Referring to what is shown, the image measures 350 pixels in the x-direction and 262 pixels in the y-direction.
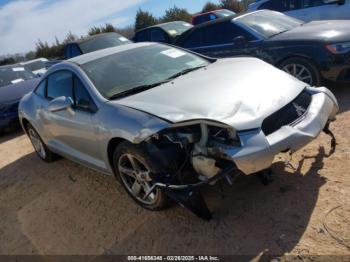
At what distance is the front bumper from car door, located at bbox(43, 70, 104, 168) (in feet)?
5.36

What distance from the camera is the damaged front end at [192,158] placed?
289 centimetres

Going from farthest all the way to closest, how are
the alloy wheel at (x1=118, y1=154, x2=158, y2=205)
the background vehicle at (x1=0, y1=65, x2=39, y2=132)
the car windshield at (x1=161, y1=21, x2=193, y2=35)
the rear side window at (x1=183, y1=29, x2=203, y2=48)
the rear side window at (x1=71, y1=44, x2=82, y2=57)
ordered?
the car windshield at (x1=161, y1=21, x2=193, y2=35) < the rear side window at (x1=71, y1=44, x2=82, y2=57) < the background vehicle at (x1=0, y1=65, x2=39, y2=132) < the rear side window at (x1=183, y1=29, x2=203, y2=48) < the alloy wheel at (x1=118, y1=154, x2=158, y2=205)

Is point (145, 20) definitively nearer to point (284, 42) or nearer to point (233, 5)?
point (233, 5)

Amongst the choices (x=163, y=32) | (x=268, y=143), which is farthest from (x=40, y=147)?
(x=163, y=32)

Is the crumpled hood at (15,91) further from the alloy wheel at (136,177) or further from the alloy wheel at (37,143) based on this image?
the alloy wheel at (136,177)

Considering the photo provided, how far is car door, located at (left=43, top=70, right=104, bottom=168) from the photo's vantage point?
151 inches

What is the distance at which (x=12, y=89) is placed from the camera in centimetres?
869

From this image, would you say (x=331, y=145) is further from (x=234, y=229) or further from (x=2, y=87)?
(x=2, y=87)

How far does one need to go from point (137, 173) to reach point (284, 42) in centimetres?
362

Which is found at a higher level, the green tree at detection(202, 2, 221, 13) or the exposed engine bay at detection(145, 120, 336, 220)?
the exposed engine bay at detection(145, 120, 336, 220)

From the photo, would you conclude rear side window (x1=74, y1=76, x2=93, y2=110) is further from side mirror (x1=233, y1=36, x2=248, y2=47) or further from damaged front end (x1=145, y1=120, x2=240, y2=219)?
side mirror (x1=233, y1=36, x2=248, y2=47)

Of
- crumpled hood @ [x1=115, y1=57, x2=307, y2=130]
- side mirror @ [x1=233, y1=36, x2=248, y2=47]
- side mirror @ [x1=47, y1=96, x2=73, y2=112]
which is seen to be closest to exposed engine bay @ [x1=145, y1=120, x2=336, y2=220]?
crumpled hood @ [x1=115, y1=57, x2=307, y2=130]

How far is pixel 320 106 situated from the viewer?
332 centimetres

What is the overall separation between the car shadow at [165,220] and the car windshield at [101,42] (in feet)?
20.7
